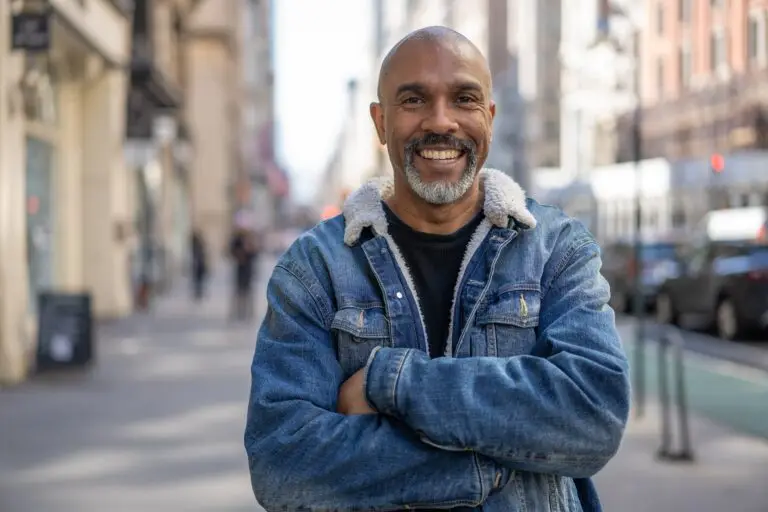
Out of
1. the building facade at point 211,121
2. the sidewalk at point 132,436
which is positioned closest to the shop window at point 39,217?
Answer: the sidewalk at point 132,436

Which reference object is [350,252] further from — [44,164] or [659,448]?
[44,164]

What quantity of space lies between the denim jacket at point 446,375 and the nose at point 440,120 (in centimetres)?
21

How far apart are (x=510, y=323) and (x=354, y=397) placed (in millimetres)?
376

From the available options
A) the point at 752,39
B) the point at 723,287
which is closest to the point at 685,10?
the point at 752,39

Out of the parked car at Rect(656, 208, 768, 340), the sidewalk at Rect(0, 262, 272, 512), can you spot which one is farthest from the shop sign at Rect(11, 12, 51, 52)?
the parked car at Rect(656, 208, 768, 340)

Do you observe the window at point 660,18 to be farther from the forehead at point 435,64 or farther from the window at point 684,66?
the forehead at point 435,64

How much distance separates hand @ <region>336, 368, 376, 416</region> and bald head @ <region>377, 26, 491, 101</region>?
0.68 m

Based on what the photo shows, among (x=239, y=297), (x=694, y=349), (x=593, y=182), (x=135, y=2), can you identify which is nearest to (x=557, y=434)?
Result: (x=694, y=349)

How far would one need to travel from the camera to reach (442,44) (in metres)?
2.59

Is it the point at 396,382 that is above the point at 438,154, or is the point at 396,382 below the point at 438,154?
below

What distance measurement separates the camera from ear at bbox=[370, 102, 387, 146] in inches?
110

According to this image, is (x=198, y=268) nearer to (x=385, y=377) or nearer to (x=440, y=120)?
(x=440, y=120)

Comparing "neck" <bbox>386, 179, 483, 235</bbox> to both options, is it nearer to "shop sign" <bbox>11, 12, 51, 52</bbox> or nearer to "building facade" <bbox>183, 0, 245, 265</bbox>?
"shop sign" <bbox>11, 12, 51, 52</bbox>

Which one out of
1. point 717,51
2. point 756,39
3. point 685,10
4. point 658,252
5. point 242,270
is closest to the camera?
point 242,270
